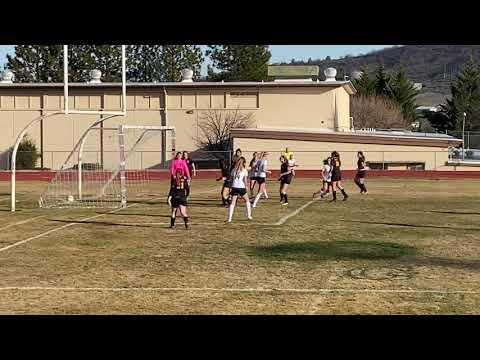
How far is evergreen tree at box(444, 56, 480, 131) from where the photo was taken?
286ft

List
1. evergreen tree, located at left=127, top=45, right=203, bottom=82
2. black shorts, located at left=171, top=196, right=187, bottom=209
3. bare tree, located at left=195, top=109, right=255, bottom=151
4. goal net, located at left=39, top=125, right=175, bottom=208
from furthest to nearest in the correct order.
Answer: evergreen tree, located at left=127, top=45, right=203, bottom=82 → bare tree, located at left=195, top=109, right=255, bottom=151 → goal net, located at left=39, top=125, right=175, bottom=208 → black shorts, located at left=171, top=196, right=187, bottom=209

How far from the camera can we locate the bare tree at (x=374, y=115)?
267 feet

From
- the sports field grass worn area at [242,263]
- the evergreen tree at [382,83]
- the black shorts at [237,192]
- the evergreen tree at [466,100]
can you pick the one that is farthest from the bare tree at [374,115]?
the black shorts at [237,192]

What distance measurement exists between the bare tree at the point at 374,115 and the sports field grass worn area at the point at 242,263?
61.0m

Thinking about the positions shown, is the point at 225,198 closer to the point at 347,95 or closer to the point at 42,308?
the point at 42,308

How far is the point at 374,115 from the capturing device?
8188 centimetres

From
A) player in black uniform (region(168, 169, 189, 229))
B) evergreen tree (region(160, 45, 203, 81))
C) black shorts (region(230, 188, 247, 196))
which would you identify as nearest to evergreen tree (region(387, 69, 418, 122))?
evergreen tree (region(160, 45, 203, 81))

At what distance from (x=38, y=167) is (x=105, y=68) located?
28628 millimetres

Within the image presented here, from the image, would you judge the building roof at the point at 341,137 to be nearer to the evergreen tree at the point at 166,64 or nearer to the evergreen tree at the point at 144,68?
the evergreen tree at the point at 166,64

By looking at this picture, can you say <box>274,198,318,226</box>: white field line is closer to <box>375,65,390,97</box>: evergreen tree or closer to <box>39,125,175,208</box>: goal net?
<box>39,125,175,208</box>: goal net

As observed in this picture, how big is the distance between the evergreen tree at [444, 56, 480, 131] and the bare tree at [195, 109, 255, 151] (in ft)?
133
